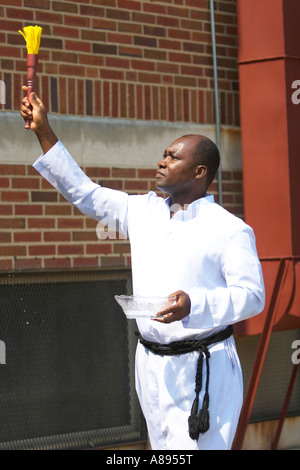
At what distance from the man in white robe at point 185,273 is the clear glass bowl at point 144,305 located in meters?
0.12

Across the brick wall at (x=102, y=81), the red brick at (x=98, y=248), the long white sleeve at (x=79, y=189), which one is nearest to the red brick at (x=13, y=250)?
the brick wall at (x=102, y=81)

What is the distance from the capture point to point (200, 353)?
368 centimetres

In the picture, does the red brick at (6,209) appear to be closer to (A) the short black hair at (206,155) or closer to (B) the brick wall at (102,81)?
(B) the brick wall at (102,81)

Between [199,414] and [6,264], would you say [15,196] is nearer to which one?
[6,264]

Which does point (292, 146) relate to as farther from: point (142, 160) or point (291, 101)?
point (142, 160)

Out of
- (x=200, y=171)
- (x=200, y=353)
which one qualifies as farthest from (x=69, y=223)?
(x=200, y=353)

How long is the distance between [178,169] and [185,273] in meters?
0.45

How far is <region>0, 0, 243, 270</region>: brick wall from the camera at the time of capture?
17.9 ft

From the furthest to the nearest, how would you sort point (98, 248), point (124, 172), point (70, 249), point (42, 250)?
1. point (124, 172)
2. point (98, 248)
3. point (70, 249)
4. point (42, 250)

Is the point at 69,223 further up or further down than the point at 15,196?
further down

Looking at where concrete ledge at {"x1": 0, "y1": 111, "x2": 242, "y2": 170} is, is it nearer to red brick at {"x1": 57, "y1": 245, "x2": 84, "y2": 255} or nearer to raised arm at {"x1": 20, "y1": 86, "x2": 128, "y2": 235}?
red brick at {"x1": 57, "y1": 245, "x2": 84, "y2": 255}

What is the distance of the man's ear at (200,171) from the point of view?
384cm

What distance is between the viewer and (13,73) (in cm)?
545

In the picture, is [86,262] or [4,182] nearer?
[4,182]
